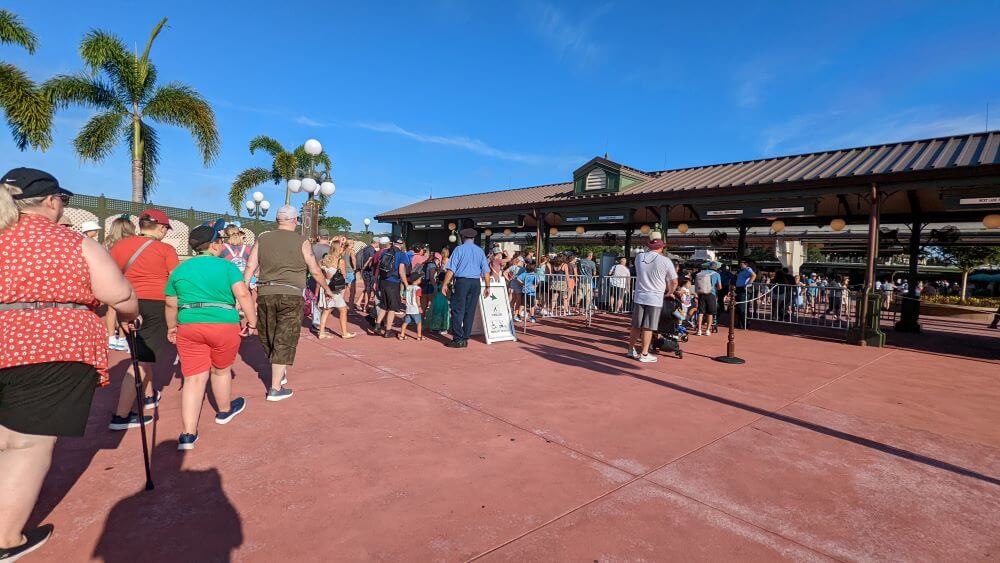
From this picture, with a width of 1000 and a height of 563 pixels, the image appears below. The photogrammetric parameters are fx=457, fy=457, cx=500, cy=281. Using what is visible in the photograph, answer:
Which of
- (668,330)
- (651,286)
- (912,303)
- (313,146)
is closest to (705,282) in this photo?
(668,330)

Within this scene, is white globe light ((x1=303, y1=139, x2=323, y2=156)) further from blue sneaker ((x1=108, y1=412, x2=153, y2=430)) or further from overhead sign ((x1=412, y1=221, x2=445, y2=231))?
overhead sign ((x1=412, y1=221, x2=445, y2=231))

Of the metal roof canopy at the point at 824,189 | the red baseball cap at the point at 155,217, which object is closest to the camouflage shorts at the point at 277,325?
the red baseball cap at the point at 155,217

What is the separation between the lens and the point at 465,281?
7332 millimetres

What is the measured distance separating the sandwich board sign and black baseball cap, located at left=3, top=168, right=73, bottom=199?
19.2ft

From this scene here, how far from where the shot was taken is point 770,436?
391 cm

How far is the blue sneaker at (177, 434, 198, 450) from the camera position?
10.5ft

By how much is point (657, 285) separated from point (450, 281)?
3.31 meters

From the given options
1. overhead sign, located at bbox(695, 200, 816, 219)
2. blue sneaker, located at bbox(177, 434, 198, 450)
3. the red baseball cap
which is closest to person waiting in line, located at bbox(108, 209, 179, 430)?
the red baseball cap

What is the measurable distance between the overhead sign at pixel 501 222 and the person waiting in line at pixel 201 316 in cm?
1322

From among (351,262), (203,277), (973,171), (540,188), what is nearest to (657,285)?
(203,277)

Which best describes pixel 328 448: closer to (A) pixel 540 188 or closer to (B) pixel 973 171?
(B) pixel 973 171

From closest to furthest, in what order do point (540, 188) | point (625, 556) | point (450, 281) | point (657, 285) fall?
point (625, 556) < point (657, 285) < point (450, 281) < point (540, 188)

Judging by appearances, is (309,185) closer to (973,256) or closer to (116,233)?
(116,233)

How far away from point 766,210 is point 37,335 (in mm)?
11953
